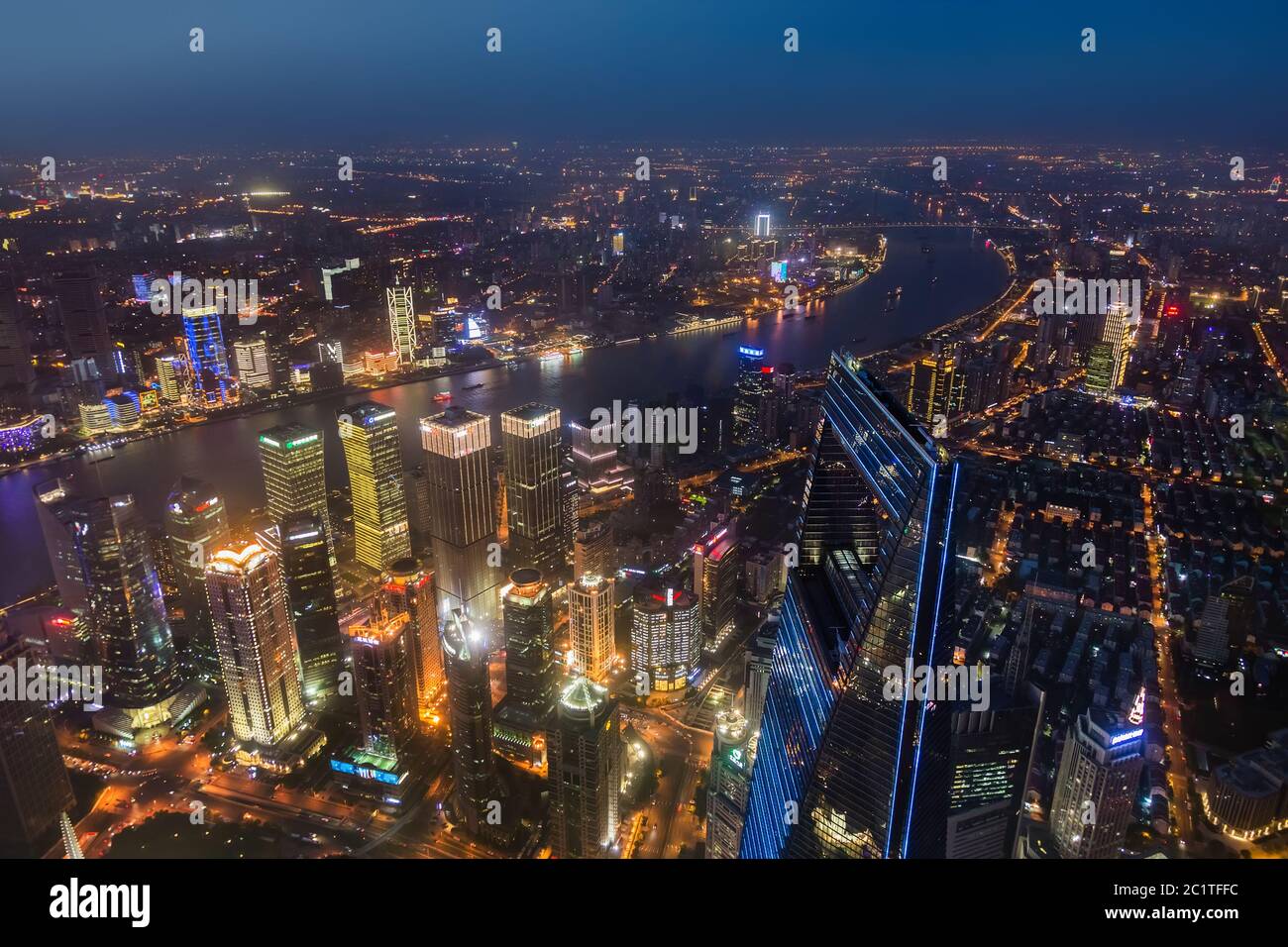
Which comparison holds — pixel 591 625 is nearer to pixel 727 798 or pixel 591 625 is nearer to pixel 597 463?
pixel 727 798

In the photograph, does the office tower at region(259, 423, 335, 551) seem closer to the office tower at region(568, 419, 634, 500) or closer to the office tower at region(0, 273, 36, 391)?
the office tower at region(568, 419, 634, 500)

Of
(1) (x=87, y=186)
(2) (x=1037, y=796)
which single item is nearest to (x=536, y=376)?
(1) (x=87, y=186)

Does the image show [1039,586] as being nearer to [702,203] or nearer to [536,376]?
[536,376]

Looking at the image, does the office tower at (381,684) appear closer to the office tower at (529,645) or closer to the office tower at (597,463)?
the office tower at (529,645)

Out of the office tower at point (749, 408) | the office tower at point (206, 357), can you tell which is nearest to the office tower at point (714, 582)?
the office tower at point (749, 408)

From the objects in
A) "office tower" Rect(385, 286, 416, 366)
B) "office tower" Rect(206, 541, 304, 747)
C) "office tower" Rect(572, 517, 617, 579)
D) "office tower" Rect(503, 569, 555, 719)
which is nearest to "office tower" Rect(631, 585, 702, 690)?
"office tower" Rect(503, 569, 555, 719)

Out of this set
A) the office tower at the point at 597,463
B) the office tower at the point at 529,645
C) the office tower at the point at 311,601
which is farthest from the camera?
the office tower at the point at 597,463
